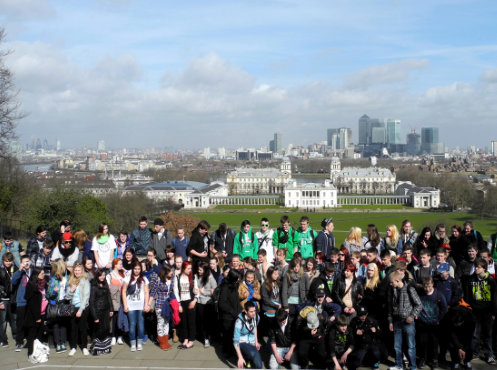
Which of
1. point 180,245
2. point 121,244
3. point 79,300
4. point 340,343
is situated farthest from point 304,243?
point 79,300

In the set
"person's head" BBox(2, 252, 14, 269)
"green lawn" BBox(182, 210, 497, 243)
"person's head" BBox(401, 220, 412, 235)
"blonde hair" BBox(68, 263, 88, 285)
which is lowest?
"green lawn" BBox(182, 210, 497, 243)

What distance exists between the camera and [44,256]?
7352 mm

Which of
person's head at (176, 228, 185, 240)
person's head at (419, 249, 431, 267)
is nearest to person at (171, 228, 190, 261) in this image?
person's head at (176, 228, 185, 240)

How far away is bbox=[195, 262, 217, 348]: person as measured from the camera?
265 inches

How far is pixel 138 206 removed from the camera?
4075 cm

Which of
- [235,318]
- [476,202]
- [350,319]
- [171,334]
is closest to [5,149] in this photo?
[171,334]

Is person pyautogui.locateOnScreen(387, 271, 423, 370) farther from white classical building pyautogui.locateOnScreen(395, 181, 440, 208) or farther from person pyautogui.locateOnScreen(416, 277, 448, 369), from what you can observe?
white classical building pyautogui.locateOnScreen(395, 181, 440, 208)

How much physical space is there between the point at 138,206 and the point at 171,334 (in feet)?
113

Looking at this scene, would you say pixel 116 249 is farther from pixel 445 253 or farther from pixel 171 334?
pixel 445 253

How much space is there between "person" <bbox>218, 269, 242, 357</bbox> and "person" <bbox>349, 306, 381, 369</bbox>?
1.36 m

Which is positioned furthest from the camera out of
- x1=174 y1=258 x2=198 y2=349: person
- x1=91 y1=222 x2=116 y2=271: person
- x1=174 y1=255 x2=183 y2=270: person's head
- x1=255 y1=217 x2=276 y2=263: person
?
x1=255 y1=217 x2=276 y2=263: person

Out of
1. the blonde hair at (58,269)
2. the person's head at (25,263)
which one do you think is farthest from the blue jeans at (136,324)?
the person's head at (25,263)

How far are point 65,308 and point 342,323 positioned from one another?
10.8 feet

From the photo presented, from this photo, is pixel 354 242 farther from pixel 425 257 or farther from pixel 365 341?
pixel 365 341
